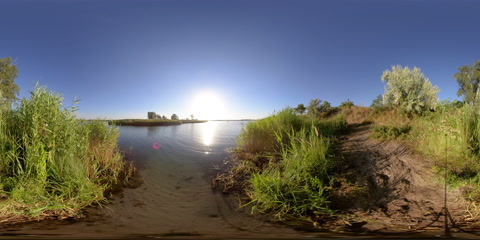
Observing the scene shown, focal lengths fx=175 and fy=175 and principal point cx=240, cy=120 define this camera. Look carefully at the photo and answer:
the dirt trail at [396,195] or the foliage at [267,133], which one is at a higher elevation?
the foliage at [267,133]

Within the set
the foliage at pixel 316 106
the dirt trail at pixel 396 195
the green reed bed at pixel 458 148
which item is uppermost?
the foliage at pixel 316 106

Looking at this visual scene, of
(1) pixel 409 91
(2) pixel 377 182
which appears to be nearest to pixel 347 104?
(1) pixel 409 91

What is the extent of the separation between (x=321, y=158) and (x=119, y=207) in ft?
11.2

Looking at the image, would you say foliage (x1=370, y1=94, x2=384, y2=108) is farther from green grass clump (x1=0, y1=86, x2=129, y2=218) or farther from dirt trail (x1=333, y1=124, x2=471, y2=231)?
green grass clump (x1=0, y1=86, x2=129, y2=218)

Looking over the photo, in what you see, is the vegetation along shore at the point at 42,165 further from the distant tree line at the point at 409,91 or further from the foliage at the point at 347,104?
the foliage at the point at 347,104

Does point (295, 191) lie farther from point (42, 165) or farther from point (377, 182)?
point (42, 165)

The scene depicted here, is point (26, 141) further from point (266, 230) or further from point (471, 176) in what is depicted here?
point (471, 176)

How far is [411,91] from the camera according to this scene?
348 inches

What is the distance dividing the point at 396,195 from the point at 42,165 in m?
5.14

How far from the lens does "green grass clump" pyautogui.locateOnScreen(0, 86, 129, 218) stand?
6.97 feet

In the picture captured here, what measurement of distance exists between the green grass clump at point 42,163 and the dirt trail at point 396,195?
12.1 ft

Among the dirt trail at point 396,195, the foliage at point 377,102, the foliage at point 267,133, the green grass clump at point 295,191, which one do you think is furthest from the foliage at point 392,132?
the foliage at point 377,102

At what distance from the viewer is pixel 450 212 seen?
2.19 metres

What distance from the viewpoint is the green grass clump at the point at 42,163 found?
2.12 metres
